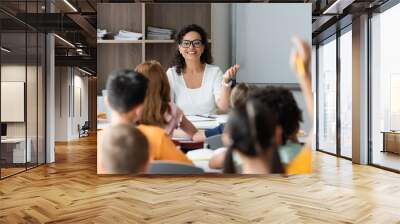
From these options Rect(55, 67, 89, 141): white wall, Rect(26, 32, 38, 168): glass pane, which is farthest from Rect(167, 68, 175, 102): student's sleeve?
Rect(55, 67, 89, 141): white wall

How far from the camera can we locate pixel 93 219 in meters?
4.00

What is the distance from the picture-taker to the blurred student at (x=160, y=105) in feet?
9.65

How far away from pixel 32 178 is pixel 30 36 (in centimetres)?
239

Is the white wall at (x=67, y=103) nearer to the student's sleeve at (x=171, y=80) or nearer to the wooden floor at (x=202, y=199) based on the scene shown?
the wooden floor at (x=202, y=199)

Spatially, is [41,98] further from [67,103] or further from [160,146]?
[67,103]

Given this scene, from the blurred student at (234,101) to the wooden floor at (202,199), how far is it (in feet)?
3.87

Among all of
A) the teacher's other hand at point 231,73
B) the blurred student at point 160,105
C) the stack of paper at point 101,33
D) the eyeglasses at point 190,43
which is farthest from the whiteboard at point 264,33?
the stack of paper at point 101,33

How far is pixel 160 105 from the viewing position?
9.80 ft

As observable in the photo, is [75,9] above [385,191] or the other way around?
above

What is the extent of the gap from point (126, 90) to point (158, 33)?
1.64 ft

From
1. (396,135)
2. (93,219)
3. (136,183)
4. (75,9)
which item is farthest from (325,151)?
(93,219)

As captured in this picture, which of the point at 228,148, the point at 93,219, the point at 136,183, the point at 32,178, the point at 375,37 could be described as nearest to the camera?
the point at 228,148

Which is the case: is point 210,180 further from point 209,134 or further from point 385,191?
point 209,134

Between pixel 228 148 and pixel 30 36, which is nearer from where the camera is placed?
pixel 228 148
